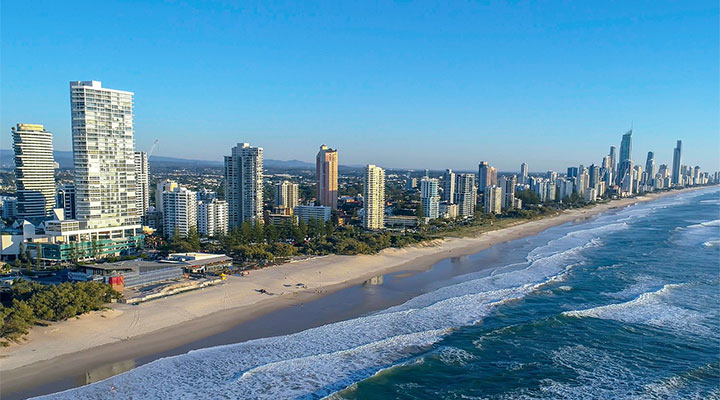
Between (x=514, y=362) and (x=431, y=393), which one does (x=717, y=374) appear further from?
(x=431, y=393)

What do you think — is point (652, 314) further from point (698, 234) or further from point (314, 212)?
point (314, 212)

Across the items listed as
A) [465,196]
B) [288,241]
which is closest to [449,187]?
[465,196]

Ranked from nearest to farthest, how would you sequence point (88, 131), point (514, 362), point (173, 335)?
point (514, 362), point (173, 335), point (88, 131)

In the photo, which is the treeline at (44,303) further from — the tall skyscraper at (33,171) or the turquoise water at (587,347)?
the tall skyscraper at (33,171)

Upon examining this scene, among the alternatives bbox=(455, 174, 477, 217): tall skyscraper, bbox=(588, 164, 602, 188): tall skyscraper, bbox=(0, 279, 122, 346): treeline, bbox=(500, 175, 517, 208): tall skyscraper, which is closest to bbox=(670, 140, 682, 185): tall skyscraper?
bbox=(588, 164, 602, 188): tall skyscraper

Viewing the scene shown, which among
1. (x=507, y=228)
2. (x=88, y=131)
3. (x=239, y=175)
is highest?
(x=88, y=131)

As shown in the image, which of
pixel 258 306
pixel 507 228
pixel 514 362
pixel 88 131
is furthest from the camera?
pixel 507 228

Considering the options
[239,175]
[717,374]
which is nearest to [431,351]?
[717,374]
